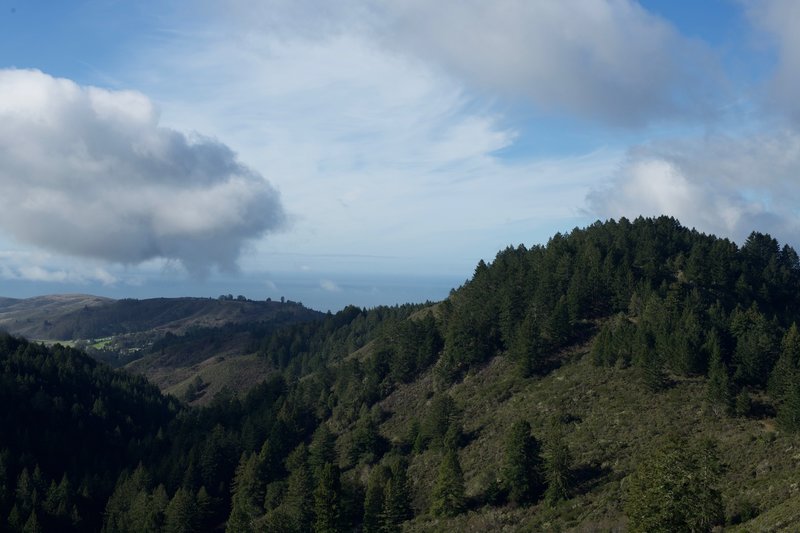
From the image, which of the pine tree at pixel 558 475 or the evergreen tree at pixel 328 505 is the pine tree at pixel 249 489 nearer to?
the evergreen tree at pixel 328 505

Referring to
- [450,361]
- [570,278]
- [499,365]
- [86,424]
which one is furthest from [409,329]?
[86,424]

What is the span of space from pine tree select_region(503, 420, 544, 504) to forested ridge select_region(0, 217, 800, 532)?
18 cm

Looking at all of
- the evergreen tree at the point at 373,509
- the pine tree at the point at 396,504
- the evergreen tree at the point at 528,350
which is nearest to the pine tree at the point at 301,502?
the evergreen tree at the point at 373,509

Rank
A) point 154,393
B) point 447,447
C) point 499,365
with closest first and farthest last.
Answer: point 447,447 → point 499,365 → point 154,393

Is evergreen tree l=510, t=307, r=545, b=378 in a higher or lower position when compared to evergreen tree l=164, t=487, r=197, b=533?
higher

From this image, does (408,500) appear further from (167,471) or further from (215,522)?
(167,471)

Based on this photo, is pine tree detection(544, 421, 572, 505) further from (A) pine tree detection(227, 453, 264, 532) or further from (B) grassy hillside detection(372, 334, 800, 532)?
(A) pine tree detection(227, 453, 264, 532)

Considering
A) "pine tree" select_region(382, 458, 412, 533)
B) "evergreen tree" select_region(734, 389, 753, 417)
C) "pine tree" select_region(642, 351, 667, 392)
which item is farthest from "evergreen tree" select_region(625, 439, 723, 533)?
"pine tree" select_region(642, 351, 667, 392)

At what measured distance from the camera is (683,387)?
199ft

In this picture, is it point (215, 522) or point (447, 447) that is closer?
point (447, 447)

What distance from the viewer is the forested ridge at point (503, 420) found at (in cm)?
4800

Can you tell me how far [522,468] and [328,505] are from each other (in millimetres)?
17541

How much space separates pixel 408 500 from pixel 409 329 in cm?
4320

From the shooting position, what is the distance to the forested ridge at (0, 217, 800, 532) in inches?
1890
